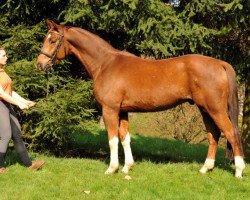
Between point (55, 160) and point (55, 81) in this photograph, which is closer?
point (55, 160)

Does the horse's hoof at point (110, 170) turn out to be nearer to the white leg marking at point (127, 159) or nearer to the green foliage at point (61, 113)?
the white leg marking at point (127, 159)

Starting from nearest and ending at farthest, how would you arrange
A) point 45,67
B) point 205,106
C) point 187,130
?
point 205,106 < point 45,67 < point 187,130

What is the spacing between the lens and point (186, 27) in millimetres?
8875

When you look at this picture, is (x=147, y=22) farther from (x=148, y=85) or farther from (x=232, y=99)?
(x=232, y=99)

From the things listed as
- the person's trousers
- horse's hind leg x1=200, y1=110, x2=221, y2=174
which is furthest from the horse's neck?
horse's hind leg x1=200, y1=110, x2=221, y2=174

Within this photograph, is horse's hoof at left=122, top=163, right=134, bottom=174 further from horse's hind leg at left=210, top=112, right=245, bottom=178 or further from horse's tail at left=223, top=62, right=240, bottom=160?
horse's tail at left=223, top=62, right=240, bottom=160

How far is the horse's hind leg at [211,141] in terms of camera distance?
23.8ft

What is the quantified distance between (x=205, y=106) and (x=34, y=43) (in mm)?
4859

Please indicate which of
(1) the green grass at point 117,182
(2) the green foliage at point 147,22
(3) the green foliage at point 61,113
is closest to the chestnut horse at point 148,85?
(1) the green grass at point 117,182

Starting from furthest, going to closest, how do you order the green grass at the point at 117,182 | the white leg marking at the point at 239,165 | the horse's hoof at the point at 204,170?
the horse's hoof at the point at 204,170, the white leg marking at the point at 239,165, the green grass at the point at 117,182

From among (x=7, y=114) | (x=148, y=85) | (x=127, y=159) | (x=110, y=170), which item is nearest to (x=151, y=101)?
(x=148, y=85)

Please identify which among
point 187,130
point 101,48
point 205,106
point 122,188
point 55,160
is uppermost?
point 101,48

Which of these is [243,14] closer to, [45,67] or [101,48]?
[101,48]

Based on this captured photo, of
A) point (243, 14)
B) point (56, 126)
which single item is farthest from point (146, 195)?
point (243, 14)
